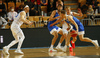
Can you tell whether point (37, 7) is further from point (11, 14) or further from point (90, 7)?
point (90, 7)

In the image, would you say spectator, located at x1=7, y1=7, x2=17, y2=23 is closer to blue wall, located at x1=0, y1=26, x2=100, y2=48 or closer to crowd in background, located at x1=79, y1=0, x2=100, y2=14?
blue wall, located at x1=0, y1=26, x2=100, y2=48

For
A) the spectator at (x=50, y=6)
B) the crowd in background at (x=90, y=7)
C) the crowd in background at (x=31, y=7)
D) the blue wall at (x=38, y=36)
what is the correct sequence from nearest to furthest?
1. the blue wall at (x=38, y=36)
2. the crowd in background at (x=31, y=7)
3. the crowd in background at (x=90, y=7)
4. the spectator at (x=50, y=6)

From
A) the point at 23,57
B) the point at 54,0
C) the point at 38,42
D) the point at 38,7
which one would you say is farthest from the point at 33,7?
the point at 23,57

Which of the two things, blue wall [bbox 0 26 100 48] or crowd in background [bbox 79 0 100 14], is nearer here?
blue wall [bbox 0 26 100 48]

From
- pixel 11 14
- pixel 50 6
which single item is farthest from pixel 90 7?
pixel 11 14

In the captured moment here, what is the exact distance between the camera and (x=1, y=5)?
13.4 meters

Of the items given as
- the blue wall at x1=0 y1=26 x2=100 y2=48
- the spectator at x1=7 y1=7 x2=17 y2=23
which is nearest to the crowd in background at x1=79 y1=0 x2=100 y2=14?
the blue wall at x1=0 y1=26 x2=100 y2=48

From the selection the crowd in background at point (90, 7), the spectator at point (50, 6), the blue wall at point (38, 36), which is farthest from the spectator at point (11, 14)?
the crowd in background at point (90, 7)

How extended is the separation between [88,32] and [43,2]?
3697mm

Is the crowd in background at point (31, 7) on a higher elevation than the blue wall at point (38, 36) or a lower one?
higher

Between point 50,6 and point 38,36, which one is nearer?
point 38,36

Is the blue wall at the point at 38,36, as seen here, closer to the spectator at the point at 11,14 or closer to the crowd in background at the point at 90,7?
the spectator at the point at 11,14

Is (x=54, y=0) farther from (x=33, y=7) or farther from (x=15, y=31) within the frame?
A: (x=15, y=31)

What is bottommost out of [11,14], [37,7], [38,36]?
[38,36]
